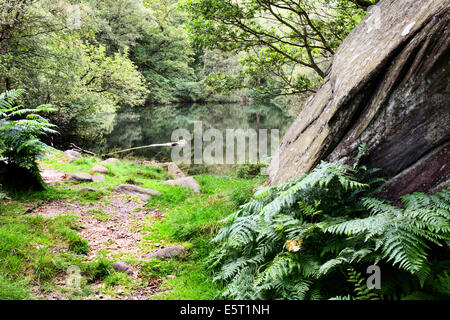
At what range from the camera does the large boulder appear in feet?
10.4

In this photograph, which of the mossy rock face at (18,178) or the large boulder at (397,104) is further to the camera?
the mossy rock face at (18,178)

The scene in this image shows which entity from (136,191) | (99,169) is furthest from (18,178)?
(99,169)

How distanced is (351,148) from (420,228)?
1.58 meters

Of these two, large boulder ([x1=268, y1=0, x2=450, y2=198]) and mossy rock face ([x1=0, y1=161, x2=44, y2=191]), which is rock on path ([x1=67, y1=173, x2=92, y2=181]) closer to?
mossy rock face ([x1=0, y1=161, x2=44, y2=191])

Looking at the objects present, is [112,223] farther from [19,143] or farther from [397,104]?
[397,104]

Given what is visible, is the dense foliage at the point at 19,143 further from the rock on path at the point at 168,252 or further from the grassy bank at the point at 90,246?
the rock on path at the point at 168,252

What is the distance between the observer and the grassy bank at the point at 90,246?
359 centimetres

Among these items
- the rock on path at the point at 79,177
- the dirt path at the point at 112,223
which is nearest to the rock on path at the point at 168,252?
the dirt path at the point at 112,223

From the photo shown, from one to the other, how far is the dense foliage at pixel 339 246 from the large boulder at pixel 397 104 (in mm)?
355
